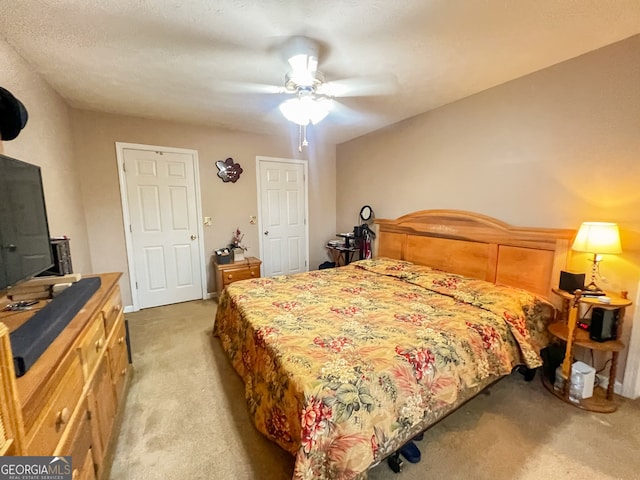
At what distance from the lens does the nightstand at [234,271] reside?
3.71 m

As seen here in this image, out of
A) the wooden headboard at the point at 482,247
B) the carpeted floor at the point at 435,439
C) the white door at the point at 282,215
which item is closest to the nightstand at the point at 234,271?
the white door at the point at 282,215

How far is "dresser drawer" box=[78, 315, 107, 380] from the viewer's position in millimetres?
1263

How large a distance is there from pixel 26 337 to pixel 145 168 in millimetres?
3040

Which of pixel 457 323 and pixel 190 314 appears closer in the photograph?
pixel 457 323

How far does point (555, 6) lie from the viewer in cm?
154

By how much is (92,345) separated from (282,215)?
3325mm

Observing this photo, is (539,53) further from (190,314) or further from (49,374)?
(190,314)

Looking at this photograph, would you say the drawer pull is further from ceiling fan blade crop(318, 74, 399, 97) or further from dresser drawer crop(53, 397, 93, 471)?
ceiling fan blade crop(318, 74, 399, 97)

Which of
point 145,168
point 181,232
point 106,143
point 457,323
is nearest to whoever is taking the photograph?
point 457,323

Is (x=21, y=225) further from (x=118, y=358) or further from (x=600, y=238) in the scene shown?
(x=600, y=238)

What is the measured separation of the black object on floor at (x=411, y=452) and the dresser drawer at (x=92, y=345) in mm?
1635

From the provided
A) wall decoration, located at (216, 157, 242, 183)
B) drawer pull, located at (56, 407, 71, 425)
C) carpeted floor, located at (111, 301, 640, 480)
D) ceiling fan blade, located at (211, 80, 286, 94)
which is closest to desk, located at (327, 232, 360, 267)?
wall decoration, located at (216, 157, 242, 183)

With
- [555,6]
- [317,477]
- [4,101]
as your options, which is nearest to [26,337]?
[317,477]

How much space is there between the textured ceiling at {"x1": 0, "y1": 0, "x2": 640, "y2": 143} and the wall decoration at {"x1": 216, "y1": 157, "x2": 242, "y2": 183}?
4.08 ft
